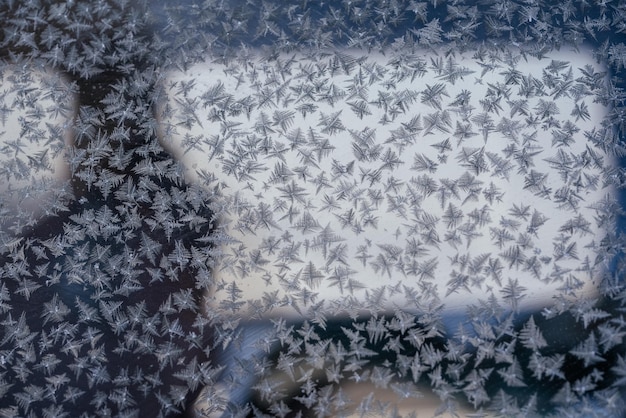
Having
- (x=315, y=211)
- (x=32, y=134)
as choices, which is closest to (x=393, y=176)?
(x=315, y=211)

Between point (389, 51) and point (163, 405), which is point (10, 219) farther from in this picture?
point (389, 51)

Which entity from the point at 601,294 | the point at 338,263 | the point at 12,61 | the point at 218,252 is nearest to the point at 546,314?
the point at 601,294

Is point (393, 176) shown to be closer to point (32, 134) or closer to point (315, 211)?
point (315, 211)
